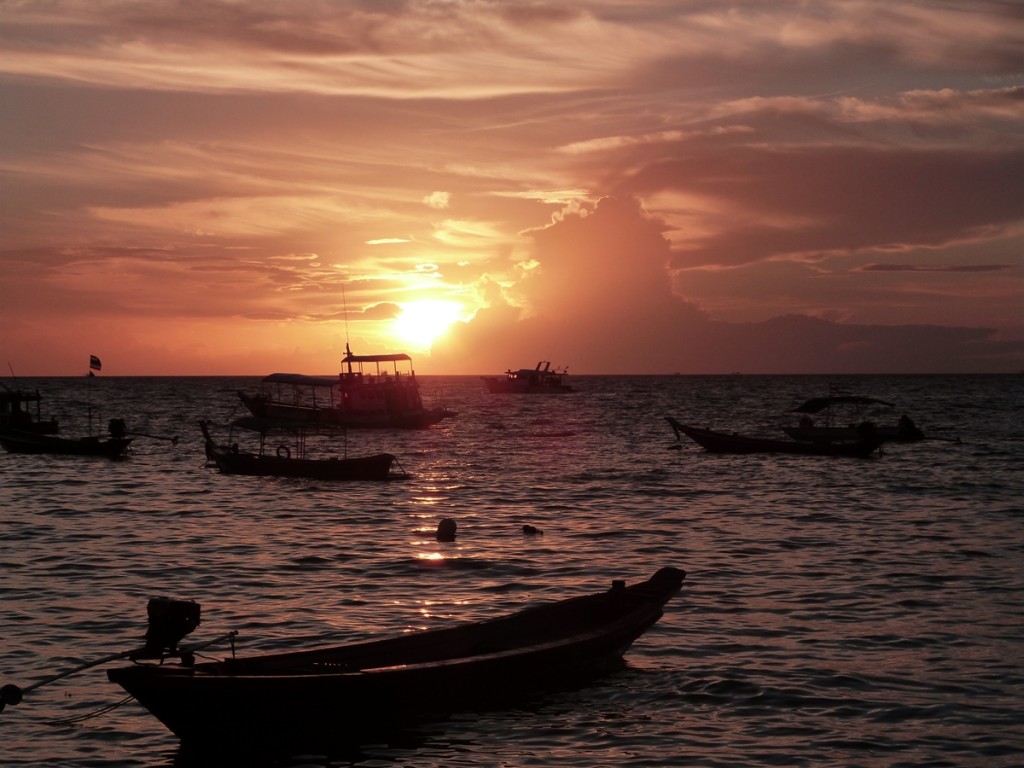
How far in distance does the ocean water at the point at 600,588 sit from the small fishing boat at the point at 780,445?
525 cm

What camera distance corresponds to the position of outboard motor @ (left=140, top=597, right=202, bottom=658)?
12883 millimetres

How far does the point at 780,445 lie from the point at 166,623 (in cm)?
5029

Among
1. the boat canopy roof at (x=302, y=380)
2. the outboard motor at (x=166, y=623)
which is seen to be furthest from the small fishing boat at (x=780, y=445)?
the outboard motor at (x=166, y=623)

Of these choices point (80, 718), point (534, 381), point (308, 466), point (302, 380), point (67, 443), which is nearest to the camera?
point (80, 718)

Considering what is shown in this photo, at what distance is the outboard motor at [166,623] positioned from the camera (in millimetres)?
12883

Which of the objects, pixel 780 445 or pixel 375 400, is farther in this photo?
pixel 375 400

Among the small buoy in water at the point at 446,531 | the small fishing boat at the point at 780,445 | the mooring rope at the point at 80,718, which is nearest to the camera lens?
the mooring rope at the point at 80,718

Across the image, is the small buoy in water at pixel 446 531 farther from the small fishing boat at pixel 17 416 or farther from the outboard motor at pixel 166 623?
the small fishing boat at pixel 17 416

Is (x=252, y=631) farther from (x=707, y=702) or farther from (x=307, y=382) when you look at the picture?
(x=307, y=382)

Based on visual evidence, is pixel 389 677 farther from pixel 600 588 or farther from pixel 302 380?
pixel 302 380

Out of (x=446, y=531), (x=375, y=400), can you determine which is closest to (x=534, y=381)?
(x=375, y=400)

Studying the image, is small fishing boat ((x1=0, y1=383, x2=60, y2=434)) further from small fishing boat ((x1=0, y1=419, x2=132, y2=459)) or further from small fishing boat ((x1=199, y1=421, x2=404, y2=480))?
small fishing boat ((x1=199, y1=421, x2=404, y2=480))

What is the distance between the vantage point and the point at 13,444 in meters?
63.2

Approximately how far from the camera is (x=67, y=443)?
201 ft
